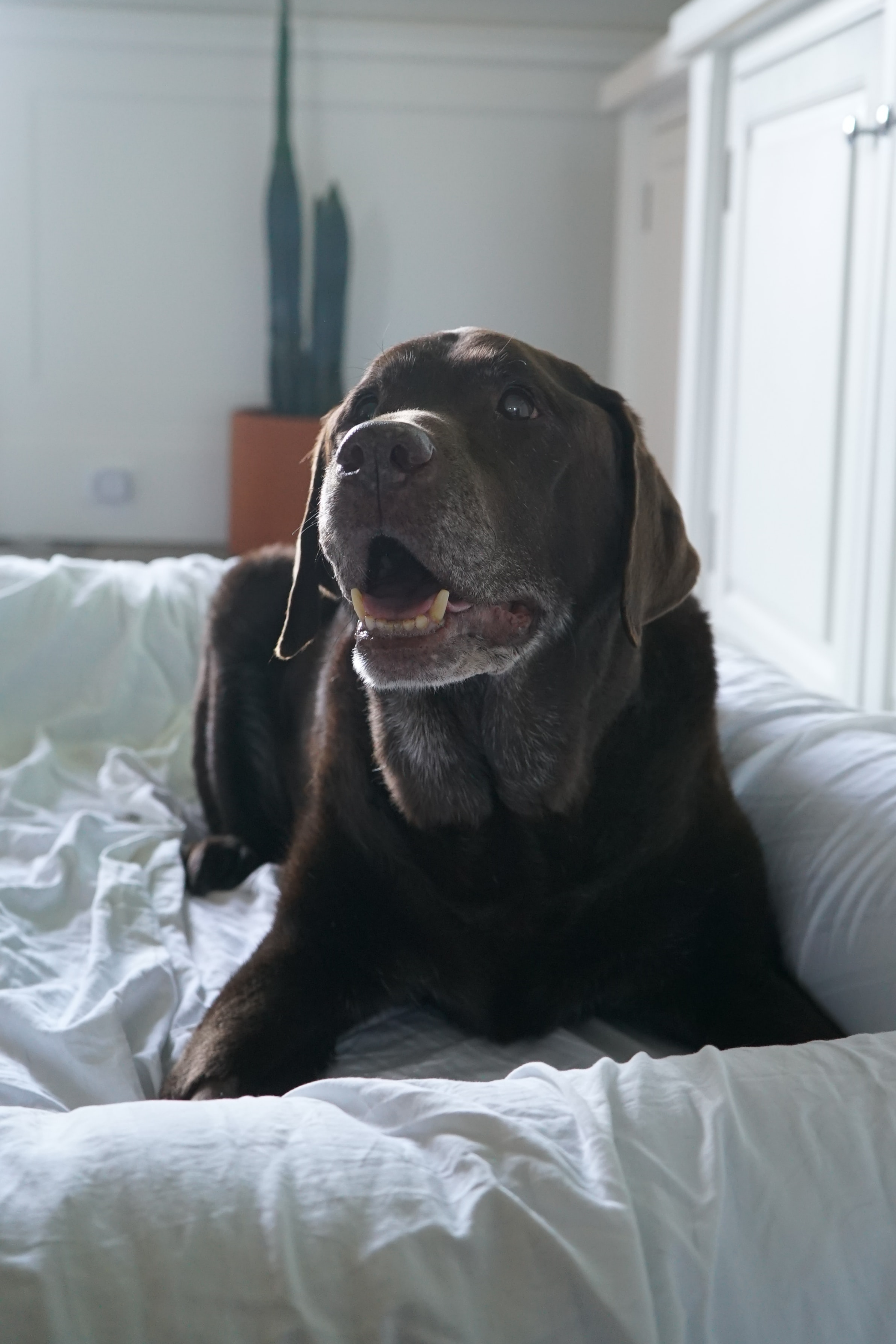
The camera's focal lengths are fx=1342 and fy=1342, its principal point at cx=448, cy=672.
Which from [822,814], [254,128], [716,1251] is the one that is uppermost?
[254,128]

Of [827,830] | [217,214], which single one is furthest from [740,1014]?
[217,214]

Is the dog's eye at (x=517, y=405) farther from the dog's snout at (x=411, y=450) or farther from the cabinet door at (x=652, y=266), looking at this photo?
the cabinet door at (x=652, y=266)

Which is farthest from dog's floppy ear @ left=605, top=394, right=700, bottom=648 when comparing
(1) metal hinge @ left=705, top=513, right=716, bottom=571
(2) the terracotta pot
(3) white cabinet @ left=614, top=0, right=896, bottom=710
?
(2) the terracotta pot

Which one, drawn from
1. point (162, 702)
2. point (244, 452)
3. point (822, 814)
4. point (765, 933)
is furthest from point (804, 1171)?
point (244, 452)

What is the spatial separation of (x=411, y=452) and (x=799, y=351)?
1910 millimetres

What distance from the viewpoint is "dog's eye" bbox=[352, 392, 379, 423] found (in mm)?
1389

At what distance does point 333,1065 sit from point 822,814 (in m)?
0.61

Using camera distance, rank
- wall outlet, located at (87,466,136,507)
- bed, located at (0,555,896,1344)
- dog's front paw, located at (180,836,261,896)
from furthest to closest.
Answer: wall outlet, located at (87,466,136,507) < dog's front paw, located at (180,836,261,896) < bed, located at (0,555,896,1344)

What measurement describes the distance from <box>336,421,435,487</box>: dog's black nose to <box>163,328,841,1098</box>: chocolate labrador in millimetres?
68

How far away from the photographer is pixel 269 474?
4320mm

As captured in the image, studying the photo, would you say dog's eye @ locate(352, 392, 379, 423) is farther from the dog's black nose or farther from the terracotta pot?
the terracotta pot

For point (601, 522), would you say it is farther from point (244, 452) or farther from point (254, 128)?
point (254, 128)

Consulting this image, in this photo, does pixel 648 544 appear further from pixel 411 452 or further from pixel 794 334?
pixel 794 334

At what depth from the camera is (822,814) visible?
151 cm
